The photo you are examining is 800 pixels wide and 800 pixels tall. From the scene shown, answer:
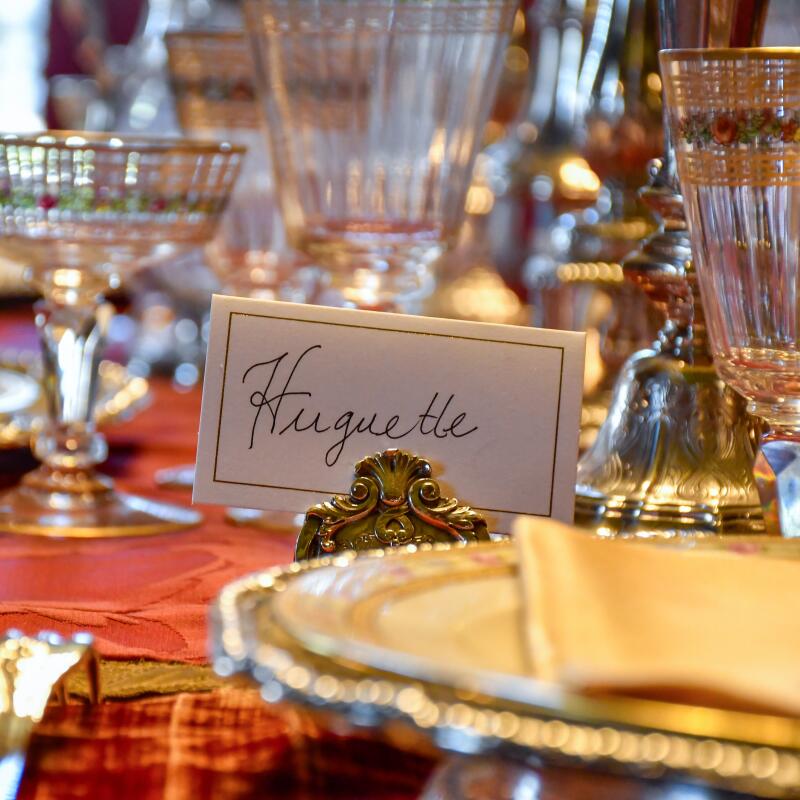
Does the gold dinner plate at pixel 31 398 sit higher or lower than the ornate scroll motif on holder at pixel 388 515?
lower

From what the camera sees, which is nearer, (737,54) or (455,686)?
(455,686)

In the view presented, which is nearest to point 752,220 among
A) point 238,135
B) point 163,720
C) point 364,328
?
point 364,328

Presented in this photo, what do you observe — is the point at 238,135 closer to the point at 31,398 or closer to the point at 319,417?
the point at 31,398

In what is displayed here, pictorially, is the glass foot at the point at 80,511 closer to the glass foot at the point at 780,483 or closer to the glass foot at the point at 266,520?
the glass foot at the point at 266,520

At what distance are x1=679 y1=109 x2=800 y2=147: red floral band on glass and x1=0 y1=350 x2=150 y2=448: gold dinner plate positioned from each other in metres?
0.55

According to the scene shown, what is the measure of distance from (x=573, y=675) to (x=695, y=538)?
17 centimetres

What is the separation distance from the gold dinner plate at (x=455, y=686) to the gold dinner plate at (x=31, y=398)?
0.63 metres

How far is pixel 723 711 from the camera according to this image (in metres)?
0.30

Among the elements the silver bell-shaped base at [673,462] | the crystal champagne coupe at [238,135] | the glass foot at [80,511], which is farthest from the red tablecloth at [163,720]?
the crystal champagne coupe at [238,135]

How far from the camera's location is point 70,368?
860 mm

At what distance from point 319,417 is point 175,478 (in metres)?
0.41

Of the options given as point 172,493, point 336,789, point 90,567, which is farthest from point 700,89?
point 172,493

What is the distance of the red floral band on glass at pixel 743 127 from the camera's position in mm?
513

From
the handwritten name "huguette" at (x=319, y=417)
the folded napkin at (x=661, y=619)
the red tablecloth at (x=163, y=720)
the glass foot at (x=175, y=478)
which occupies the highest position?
the handwritten name "huguette" at (x=319, y=417)
